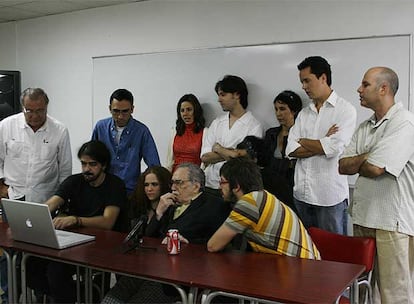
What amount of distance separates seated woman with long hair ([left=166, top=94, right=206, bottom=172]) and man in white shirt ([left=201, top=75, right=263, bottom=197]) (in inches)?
6.9

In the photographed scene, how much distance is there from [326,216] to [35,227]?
1.86 meters

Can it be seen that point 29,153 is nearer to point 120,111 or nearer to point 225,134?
point 120,111

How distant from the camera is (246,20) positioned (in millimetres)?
4156

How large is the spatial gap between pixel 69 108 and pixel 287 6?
2.82m

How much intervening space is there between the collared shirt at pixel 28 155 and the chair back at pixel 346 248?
2049 millimetres

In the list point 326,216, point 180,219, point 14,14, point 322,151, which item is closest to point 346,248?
point 326,216

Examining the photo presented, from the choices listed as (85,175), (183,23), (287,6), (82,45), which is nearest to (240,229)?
(85,175)

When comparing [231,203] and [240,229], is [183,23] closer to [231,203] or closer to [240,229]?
[231,203]

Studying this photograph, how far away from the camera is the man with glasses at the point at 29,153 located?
3533mm

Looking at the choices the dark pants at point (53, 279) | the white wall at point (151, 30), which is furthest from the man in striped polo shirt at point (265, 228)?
the white wall at point (151, 30)

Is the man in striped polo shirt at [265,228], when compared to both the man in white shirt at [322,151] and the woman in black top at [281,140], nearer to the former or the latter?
the man in white shirt at [322,151]

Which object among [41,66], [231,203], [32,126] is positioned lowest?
[231,203]

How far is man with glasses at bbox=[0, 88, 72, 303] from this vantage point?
353cm

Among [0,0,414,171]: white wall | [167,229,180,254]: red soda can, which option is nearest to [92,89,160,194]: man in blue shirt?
[0,0,414,171]: white wall
